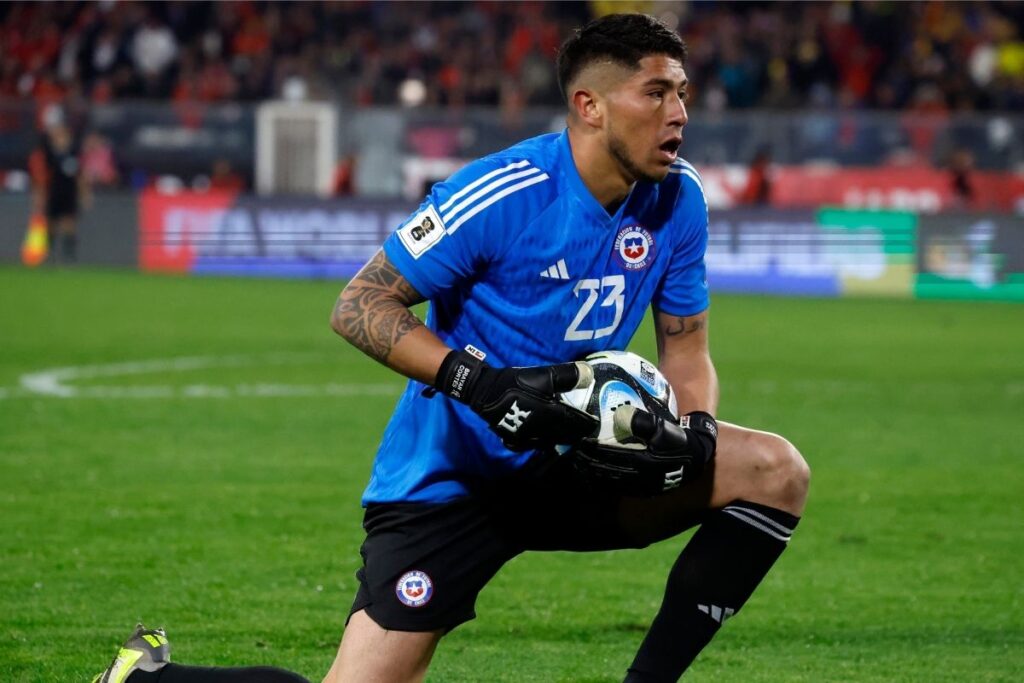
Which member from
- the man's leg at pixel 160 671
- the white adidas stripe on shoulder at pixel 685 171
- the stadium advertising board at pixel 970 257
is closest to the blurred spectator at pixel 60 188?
the stadium advertising board at pixel 970 257

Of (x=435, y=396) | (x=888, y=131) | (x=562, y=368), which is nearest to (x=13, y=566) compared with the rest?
(x=435, y=396)

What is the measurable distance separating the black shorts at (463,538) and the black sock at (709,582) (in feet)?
0.73

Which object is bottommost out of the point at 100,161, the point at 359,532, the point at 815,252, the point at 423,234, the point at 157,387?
the point at 815,252

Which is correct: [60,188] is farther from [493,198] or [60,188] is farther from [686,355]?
[493,198]

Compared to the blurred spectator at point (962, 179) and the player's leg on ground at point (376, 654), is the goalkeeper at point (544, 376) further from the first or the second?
the blurred spectator at point (962, 179)

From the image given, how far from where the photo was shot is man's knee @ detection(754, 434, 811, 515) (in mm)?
4266

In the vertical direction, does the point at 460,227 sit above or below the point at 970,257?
above

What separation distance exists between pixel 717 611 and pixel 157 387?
7816 millimetres

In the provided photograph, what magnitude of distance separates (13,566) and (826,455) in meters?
4.68

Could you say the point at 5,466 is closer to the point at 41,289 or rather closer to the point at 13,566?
the point at 13,566

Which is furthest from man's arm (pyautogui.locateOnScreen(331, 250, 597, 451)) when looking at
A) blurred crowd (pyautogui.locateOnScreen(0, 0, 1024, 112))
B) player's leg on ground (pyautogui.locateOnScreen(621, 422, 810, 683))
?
blurred crowd (pyautogui.locateOnScreen(0, 0, 1024, 112))

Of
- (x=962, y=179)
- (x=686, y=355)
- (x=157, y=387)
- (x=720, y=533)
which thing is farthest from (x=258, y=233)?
(x=720, y=533)

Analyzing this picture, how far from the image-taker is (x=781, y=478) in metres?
4.28

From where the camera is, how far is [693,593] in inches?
166
